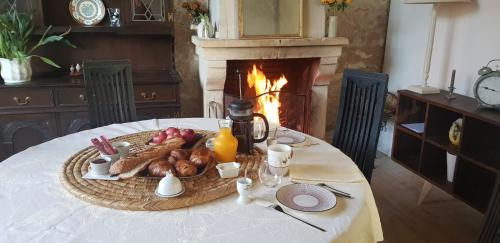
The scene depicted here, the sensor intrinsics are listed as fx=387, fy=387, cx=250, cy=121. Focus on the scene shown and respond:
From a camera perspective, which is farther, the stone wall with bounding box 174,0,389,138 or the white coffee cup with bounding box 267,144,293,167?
the stone wall with bounding box 174,0,389,138

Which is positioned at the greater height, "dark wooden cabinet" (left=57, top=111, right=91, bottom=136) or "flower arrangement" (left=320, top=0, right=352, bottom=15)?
"flower arrangement" (left=320, top=0, right=352, bottom=15)

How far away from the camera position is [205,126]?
2137mm

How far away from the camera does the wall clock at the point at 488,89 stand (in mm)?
2274

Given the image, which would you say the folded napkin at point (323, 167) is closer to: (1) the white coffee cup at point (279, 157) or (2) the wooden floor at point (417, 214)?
(1) the white coffee cup at point (279, 157)

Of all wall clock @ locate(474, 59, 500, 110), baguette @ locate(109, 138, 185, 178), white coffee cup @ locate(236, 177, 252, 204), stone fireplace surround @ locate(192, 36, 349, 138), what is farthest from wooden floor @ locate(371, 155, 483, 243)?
baguette @ locate(109, 138, 185, 178)

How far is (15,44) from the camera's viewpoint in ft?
9.04

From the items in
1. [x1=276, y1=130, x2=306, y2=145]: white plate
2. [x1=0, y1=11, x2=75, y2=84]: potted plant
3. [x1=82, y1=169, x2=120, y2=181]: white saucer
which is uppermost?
[x1=0, y1=11, x2=75, y2=84]: potted plant

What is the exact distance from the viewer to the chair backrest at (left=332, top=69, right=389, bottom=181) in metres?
1.91

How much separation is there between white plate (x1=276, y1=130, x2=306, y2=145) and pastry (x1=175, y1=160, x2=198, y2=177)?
0.54 meters

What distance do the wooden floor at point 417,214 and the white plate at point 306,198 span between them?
1.18m

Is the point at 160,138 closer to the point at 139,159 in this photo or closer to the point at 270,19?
the point at 139,159

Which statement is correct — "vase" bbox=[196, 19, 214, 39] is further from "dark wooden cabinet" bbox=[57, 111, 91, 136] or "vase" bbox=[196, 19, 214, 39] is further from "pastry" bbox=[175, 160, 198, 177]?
"pastry" bbox=[175, 160, 198, 177]

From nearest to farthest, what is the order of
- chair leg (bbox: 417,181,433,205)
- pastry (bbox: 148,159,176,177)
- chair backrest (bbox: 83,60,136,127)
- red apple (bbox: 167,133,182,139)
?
pastry (bbox: 148,159,176,177)
red apple (bbox: 167,133,182,139)
chair backrest (bbox: 83,60,136,127)
chair leg (bbox: 417,181,433,205)

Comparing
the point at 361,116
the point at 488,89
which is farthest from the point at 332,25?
the point at 361,116
